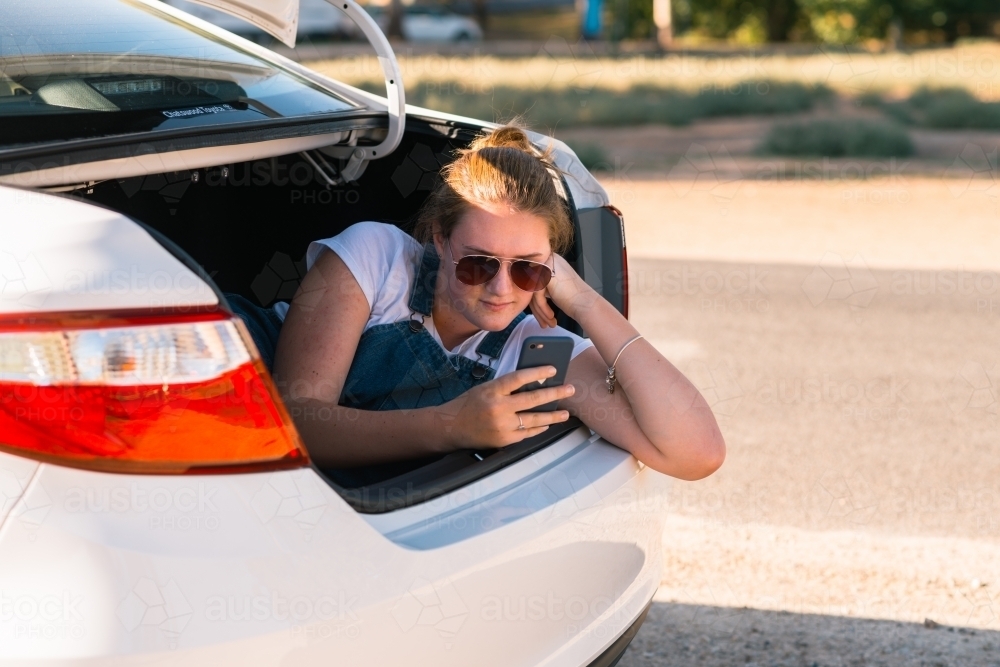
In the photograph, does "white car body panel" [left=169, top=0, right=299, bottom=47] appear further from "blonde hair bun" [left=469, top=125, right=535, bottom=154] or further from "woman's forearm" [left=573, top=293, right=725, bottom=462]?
"woman's forearm" [left=573, top=293, right=725, bottom=462]

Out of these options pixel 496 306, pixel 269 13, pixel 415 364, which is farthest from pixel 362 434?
pixel 269 13

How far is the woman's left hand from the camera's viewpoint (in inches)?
98.6

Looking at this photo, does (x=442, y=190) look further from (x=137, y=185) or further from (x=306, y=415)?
(x=137, y=185)

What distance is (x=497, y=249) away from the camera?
2336 millimetres

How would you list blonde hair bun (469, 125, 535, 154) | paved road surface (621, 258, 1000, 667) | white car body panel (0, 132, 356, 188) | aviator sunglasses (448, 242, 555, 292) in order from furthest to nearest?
paved road surface (621, 258, 1000, 667) < blonde hair bun (469, 125, 535, 154) < aviator sunglasses (448, 242, 555, 292) < white car body panel (0, 132, 356, 188)

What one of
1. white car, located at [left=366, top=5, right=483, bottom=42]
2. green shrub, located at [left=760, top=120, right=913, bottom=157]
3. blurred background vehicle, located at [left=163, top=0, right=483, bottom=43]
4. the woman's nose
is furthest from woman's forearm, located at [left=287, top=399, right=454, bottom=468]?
white car, located at [left=366, top=5, right=483, bottom=42]

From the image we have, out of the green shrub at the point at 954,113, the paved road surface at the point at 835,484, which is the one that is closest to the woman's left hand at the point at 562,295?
the paved road surface at the point at 835,484

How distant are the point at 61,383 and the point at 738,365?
4715mm

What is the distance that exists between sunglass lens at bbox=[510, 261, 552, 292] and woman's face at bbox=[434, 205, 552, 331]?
0.01 metres

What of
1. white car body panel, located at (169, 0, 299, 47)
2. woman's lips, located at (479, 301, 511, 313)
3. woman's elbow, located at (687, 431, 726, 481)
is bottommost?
woman's elbow, located at (687, 431, 726, 481)

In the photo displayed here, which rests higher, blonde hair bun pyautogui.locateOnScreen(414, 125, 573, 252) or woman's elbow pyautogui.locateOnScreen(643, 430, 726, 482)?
blonde hair bun pyautogui.locateOnScreen(414, 125, 573, 252)

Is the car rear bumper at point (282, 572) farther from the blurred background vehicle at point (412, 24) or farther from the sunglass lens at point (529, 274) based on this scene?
the blurred background vehicle at point (412, 24)

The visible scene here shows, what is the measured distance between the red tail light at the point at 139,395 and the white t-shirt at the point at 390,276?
2.73 ft

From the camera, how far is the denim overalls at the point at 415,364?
2461 mm
